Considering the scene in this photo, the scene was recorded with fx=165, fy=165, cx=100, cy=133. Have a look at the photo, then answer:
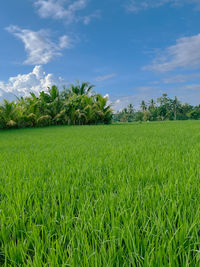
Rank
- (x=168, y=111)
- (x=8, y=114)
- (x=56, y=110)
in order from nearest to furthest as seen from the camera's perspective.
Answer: (x=8, y=114)
(x=56, y=110)
(x=168, y=111)

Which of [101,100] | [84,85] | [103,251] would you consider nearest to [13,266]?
[103,251]

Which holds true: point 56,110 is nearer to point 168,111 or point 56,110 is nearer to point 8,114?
point 8,114

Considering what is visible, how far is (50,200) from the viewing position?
1.06 m

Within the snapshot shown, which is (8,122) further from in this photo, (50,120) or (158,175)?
(158,175)

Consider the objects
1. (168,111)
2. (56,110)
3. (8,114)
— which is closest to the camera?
(8,114)

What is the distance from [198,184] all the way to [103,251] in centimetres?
86

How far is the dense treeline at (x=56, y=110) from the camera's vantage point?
39.1 feet

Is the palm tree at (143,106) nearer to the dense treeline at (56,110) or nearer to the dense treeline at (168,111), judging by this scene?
the dense treeline at (168,111)

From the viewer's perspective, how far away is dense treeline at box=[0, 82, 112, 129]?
11920 millimetres

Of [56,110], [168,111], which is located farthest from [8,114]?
[168,111]

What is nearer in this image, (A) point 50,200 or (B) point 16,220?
(B) point 16,220

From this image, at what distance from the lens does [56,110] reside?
14.3 m

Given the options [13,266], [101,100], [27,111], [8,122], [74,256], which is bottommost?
[13,266]

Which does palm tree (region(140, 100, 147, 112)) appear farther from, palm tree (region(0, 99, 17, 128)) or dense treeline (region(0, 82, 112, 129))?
palm tree (region(0, 99, 17, 128))
